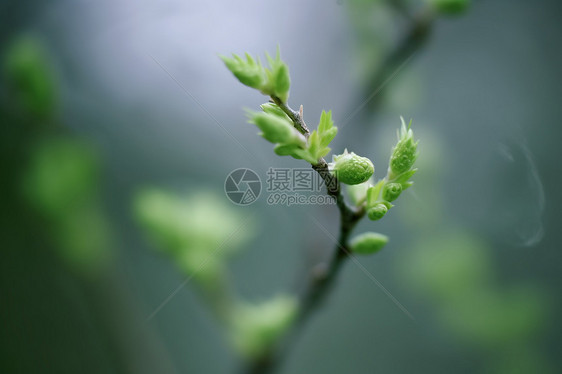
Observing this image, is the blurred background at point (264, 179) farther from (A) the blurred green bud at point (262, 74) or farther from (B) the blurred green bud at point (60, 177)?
(A) the blurred green bud at point (262, 74)

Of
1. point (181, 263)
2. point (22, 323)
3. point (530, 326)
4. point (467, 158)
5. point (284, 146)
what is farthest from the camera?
point (22, 323)

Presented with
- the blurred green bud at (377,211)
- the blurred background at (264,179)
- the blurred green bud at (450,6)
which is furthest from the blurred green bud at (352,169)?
the blurred green bud at (450,6)

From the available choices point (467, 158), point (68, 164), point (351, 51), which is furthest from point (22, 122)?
point (467, 158)

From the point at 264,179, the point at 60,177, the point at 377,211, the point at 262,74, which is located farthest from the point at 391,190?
the point at 60,177

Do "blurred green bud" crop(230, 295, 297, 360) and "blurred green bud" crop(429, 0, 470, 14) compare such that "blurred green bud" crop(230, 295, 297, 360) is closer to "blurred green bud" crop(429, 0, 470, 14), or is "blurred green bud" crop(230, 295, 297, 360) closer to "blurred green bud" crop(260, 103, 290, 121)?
"blurred green bud" crop(260, 103, 290, 121)

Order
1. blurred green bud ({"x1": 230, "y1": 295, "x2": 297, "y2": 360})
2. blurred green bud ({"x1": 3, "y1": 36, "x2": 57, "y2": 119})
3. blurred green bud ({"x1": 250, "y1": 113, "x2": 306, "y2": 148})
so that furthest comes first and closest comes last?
blurred green bud ({"x1": 3, "y1": 36, "x2": 57, "y2": 119}) < blurred green bud ({"x1": 230, "y1": 295, "x2": 297, "y2": 360}) < blurred green bud ({"x1": 250, "y1": 113, "x2": 306, "y2": 148})

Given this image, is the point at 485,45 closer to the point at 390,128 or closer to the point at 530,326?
the point at 390,128

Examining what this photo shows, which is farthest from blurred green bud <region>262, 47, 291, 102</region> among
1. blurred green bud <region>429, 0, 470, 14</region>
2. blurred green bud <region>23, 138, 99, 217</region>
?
blurred green bud <region>23, 138, 99, 217</region>
